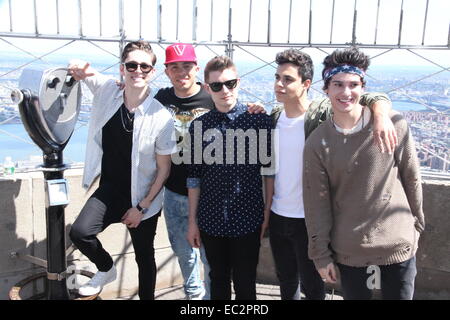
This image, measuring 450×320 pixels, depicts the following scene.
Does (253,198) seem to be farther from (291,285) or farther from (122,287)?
(122,287)

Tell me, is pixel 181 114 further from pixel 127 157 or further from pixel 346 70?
Answer: pixel 346 70

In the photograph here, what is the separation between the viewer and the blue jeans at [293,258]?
2.46 meters

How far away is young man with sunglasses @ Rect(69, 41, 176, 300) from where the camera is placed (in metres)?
2.64

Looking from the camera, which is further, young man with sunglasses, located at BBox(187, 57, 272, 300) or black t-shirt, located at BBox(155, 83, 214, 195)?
black t-shirt, located at BBox(155, 83, 214, 195)

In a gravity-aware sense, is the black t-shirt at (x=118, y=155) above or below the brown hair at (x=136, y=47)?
below

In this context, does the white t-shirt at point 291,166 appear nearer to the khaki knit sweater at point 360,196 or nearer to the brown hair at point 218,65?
the khaki knit sweater at point 360,196

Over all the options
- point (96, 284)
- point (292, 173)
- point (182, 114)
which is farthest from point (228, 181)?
point (96, 284)

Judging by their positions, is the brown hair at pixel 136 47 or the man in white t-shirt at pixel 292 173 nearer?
the man in white t-shirt at pixel 292 173

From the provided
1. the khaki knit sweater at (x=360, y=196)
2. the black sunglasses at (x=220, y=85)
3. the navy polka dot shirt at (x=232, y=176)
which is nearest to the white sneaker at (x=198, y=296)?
the navy polka dot shirt at (x=232, y=176)

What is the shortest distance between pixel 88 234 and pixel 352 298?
1529 millimetres

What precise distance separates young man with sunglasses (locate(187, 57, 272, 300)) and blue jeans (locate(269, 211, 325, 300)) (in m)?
0.12

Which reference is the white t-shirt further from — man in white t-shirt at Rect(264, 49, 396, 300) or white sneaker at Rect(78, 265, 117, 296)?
white sneaker at Rect(78, 265, 117, 296)

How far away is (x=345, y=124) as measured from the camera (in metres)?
2.15

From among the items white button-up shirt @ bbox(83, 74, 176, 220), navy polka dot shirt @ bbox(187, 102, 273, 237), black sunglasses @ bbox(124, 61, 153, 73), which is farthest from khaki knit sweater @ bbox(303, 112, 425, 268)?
black sunglasses @ bbox(124, 61, 153, 73)
